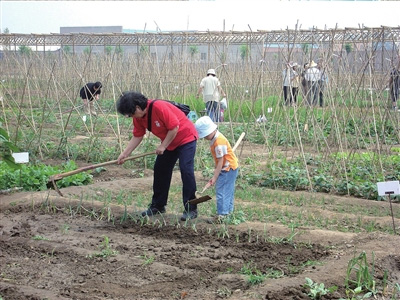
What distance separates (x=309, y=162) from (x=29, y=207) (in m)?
4.37

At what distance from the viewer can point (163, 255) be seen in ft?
16.8

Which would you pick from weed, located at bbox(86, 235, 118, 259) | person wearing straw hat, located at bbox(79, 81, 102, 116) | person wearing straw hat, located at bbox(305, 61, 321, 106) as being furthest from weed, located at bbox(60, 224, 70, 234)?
person wearing straw hat, located at bbox(305, 61, 321, 106)

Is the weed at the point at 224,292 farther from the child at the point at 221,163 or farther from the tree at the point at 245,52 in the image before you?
the tree at the point at 245,52

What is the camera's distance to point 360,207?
275 inches

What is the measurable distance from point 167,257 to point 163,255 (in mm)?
54

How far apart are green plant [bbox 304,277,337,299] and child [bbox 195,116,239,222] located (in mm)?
1869

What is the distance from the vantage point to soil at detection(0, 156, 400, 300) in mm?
4320

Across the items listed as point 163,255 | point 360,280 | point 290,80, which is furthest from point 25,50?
point 360,280

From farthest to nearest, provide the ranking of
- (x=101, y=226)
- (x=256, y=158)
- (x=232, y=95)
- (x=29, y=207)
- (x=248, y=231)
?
(x=232, y=95) < (x=256, y=158) < (x=29, y=207) < (x=101, y=226) < (x=248, y=231)

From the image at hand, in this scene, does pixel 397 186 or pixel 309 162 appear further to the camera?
pixel 309 162

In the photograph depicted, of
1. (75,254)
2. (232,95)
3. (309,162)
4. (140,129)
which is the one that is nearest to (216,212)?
(140,129)

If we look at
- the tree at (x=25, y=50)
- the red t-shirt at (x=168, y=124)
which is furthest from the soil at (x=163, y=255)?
the tree at (x=25, y=50)

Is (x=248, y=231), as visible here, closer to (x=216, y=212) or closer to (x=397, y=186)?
(x=216, y=212)

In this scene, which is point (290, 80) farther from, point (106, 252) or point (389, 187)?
point (106, 252)
